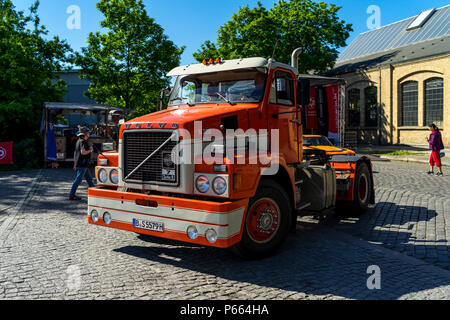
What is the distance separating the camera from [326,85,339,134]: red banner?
20797mm

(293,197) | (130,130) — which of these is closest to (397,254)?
(293,197)

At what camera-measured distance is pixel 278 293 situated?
416cm

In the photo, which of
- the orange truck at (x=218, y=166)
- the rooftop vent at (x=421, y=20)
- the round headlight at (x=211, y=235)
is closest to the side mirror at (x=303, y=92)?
the orange truck at (x=218, y=166)

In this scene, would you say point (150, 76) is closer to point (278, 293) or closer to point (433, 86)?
point (433, 86)

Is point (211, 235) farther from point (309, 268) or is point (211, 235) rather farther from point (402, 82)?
point (402, 82)

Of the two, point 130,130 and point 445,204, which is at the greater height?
point 130,130

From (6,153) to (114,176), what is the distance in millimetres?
14646

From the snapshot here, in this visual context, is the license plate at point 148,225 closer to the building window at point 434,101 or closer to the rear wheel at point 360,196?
the rear wheel at point 360,196

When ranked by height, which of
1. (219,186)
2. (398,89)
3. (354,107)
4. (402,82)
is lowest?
(219,186)

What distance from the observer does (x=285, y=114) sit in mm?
6195

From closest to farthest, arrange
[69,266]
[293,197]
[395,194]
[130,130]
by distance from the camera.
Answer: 1. [69,266]
2. [130,130]
3. [293,197]
4. [395,194]

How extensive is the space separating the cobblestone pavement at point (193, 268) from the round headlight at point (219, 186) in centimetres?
102

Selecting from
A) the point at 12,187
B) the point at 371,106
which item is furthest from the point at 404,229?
the point at 371,106
